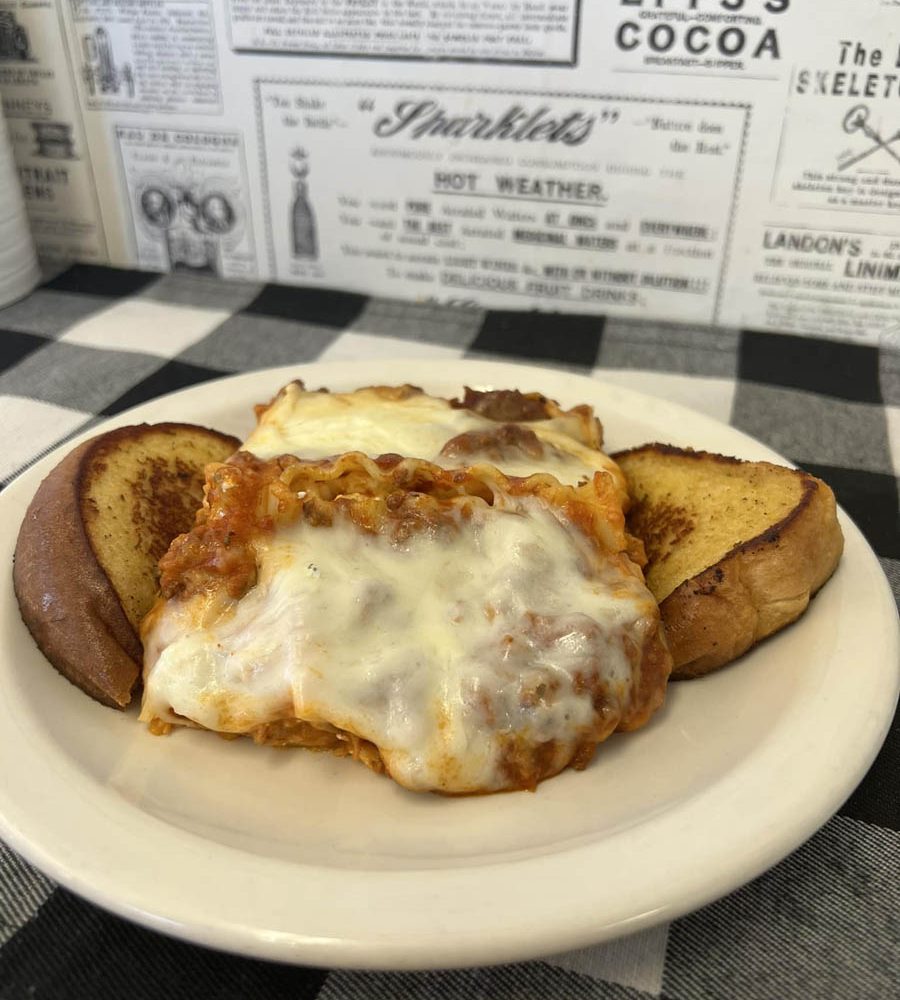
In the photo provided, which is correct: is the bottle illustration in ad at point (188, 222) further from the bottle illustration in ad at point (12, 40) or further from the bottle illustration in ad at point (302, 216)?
the bottle illustration in ad at point (12, 40)

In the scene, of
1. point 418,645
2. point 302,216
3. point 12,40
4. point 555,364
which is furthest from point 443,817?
point 12,40

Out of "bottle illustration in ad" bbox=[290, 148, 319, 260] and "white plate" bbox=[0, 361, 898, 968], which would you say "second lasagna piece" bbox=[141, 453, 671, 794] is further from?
"bottle illustration in ad" bbox=[290, 148, 319, 260]

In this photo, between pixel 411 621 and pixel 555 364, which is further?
pixel 555 364

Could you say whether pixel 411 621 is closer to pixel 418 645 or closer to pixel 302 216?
pixel 418 645

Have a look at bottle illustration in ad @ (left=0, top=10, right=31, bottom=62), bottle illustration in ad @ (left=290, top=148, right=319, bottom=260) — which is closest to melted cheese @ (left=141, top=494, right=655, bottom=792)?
bottle illustration in ad @ (left=290, top=148, right=319, bottom=260)

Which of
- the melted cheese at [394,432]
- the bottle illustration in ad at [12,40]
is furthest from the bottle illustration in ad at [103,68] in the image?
the melted cheese at [394,432]

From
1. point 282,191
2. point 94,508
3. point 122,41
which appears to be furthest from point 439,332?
point 94,508

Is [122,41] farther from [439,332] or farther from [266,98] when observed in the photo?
[439,332]

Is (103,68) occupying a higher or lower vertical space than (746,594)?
higher
